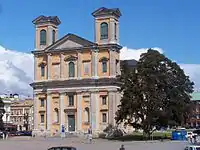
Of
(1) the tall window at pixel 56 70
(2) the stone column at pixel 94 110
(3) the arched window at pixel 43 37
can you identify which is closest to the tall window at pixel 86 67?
(2) the stone column at pixel 94 110

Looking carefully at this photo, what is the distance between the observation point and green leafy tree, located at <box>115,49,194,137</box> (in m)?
63.8

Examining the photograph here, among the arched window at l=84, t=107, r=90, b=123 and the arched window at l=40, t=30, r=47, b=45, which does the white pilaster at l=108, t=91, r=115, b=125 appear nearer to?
the arched window at l=84, t=107, r=90, b=123

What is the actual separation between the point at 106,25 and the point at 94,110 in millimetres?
15381

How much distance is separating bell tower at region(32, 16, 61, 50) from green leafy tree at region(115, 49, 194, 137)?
26.2m

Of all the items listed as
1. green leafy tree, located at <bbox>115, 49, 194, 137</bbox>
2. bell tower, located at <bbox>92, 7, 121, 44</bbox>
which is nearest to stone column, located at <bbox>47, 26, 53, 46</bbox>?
bell tower, located at <bbox>92, 7, 121, 44</bbox>

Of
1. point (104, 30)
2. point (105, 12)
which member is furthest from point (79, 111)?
point (105, 12)

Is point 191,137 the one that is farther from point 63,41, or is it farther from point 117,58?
point 63,41

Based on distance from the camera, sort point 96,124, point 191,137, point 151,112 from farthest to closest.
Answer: point 96,124 → point 151,112 → point 191,137

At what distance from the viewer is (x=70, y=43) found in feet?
283

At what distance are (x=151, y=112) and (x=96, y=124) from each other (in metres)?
20.0

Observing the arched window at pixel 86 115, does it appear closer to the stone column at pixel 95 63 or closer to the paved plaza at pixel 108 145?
the stone column at pixel 95 63

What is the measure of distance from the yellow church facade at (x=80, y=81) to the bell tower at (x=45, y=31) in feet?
5.88

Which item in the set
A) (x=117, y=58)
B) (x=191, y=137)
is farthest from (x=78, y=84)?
(x=191, y=137)

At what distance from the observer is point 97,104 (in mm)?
82812
